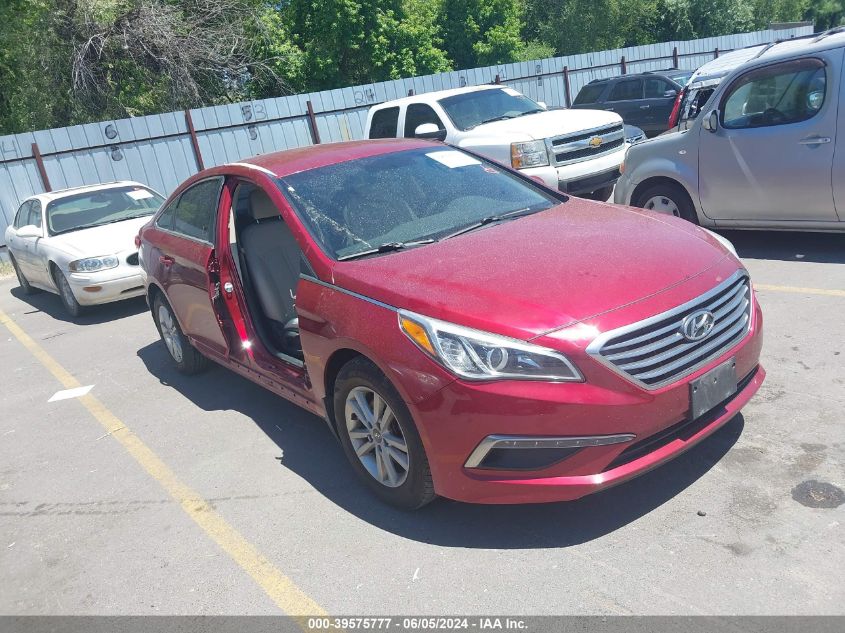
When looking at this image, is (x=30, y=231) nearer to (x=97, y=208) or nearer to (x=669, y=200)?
(x=97, y=208)

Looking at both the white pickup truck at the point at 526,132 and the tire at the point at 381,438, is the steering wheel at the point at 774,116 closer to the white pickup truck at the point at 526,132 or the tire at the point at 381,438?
the white pickup truck at the point at 526,132

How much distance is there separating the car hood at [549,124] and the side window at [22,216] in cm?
637

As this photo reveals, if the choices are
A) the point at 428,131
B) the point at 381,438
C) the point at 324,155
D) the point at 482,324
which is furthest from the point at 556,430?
the point at 428,131

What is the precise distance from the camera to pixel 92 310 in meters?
9.95

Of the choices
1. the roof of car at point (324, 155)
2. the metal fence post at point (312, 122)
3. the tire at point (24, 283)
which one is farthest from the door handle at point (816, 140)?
the metal fence post at point (312, 122)

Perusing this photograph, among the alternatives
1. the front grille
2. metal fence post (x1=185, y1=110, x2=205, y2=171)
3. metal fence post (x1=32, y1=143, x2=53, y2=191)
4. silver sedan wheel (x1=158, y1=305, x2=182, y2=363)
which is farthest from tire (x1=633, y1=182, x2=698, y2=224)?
metal fence post (x1=32, y1=143, x2=53, y2=191)

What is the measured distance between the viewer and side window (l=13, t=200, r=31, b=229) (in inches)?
431

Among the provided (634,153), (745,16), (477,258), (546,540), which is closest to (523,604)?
(546,540)

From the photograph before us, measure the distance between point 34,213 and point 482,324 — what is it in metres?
9.32

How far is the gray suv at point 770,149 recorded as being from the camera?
6.32 m

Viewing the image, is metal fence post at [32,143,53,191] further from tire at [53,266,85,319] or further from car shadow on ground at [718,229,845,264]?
car shadow on ground at [718,229,845,264]

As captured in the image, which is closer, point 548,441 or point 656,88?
point 548,441

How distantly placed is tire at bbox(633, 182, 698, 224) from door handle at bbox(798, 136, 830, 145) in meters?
1.22

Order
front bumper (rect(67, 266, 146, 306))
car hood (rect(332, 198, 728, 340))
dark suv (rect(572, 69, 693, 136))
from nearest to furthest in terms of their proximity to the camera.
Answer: car hood (rect(332, 198, 728, 340)) → front bumper (rect(67, 266, 146, 306)) → dark suv (rect(572, 69, 693, 136))
